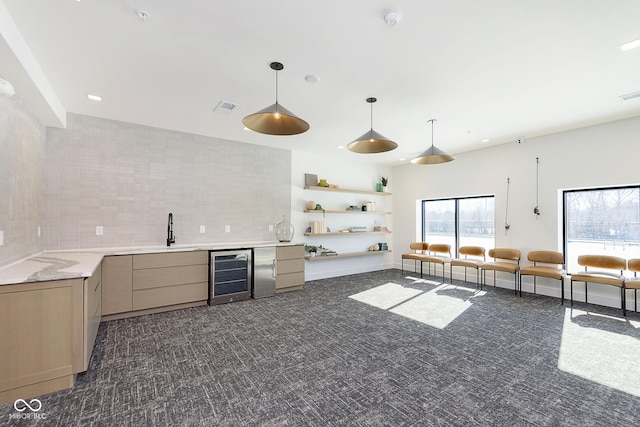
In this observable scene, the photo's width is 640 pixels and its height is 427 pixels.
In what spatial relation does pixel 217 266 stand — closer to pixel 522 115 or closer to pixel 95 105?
pixel 95 105

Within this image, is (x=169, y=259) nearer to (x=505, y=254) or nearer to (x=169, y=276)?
(x=169, y=276)

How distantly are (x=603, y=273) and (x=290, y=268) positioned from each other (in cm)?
503

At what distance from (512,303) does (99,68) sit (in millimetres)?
6457

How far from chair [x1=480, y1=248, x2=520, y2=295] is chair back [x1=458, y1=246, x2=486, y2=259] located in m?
0.21

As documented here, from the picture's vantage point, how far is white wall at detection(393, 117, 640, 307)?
14.9 ft

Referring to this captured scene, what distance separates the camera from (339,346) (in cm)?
313

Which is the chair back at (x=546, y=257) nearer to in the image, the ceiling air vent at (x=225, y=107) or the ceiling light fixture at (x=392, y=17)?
the ceiling light fixture at (x=392, y=17)

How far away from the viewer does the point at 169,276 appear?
425cm

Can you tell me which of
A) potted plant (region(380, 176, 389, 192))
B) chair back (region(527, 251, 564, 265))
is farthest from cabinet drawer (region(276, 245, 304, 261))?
chair back (region(527, 251, 564, 265))

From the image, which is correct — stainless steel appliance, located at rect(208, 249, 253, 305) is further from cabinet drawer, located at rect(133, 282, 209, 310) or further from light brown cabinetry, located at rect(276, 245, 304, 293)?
light brown cabinetry, located at rect(276, 245, 304, 293)

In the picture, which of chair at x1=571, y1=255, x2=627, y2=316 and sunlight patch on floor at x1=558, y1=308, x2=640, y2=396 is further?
chair at x1=571, y1=255, x2=627, y2=316

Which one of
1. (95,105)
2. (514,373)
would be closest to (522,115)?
(514,373)

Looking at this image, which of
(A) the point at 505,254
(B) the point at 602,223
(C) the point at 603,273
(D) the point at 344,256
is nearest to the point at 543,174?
(B) the point at 602,223

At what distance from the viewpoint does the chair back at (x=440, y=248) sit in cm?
658
